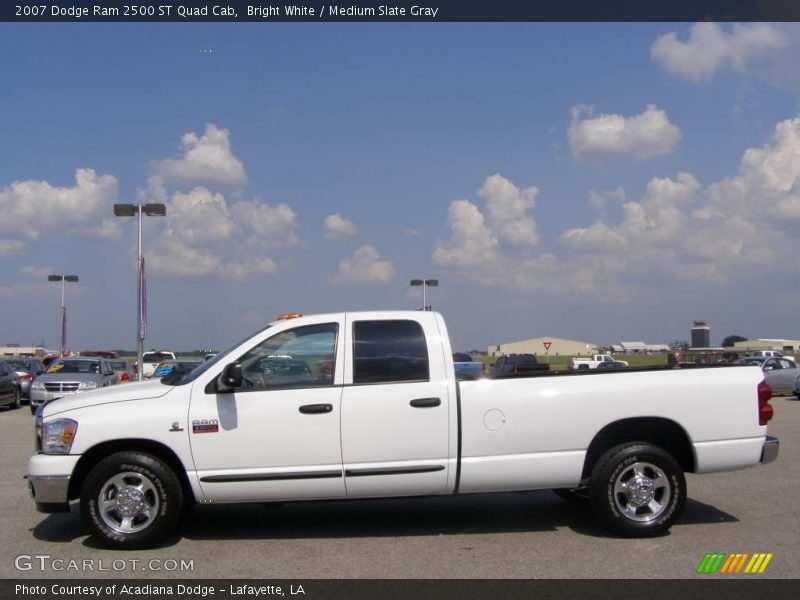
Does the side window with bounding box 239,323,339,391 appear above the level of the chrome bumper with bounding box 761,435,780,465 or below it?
above

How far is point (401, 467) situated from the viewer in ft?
22.2

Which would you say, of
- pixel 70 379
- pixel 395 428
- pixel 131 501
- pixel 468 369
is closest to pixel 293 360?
pixel 395 428

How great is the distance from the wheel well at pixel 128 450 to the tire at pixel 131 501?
9cm

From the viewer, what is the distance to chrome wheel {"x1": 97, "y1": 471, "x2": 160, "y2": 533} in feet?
21.9

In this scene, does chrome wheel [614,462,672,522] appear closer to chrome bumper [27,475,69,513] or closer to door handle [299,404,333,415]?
door handle [299,404,333,415]

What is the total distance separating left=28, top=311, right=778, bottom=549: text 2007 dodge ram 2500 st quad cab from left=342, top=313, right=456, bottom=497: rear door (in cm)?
1

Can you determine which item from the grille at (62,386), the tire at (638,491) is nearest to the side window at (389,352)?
the tire at (638,491)

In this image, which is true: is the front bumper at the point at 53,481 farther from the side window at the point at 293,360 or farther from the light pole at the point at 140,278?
the light pole at the point at 140,278

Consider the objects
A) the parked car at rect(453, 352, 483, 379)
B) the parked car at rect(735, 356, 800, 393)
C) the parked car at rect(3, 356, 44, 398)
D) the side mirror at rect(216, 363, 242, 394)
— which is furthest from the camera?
the parked car at rect(735, 356, 800, 393)

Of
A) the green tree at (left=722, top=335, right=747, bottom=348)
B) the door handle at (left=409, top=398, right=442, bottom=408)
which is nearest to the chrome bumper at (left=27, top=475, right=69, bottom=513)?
the door handle at (left=409, top=398, right=442, bottom=408)
